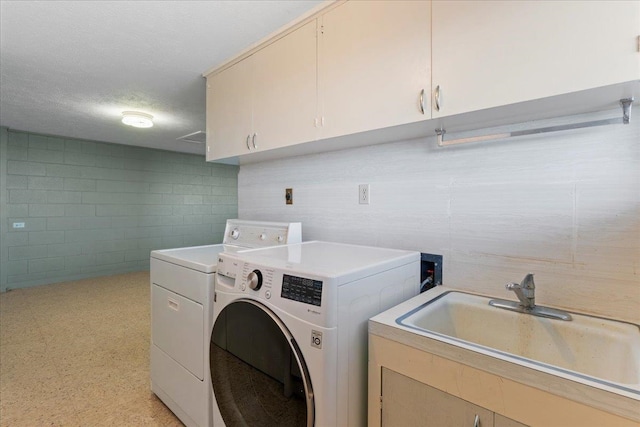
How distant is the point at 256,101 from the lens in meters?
1.89

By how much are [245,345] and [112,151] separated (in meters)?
5.32

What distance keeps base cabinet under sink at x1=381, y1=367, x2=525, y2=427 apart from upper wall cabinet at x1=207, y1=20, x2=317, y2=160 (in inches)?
46.4

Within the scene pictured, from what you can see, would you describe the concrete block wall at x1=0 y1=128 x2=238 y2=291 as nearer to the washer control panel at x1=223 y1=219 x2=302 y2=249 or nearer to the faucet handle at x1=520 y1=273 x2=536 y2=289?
the washer control panel at x1=223 y1=219 x2=302 y2=249

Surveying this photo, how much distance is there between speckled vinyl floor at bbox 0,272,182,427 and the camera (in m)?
1.81

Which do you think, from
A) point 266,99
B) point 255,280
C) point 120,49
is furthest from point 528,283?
point 120,49

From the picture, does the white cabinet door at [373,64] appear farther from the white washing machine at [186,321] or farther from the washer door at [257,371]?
the washer door at [257,371]

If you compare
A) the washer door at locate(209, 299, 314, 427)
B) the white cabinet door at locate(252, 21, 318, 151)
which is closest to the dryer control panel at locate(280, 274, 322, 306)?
the washer door at locate(209, 299, 314, 427)

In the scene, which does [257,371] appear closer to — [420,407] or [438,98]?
[420,407]

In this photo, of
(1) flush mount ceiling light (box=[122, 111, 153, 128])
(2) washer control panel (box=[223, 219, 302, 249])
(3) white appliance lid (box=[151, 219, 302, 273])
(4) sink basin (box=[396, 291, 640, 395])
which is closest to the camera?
(4) sink basin (box=[396, 291, 640, 395])

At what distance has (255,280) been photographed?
1177 millimetres

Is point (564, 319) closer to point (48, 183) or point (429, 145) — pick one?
point (429, 145)

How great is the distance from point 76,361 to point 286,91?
8.66 ft

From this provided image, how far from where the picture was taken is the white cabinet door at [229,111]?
1970 mm

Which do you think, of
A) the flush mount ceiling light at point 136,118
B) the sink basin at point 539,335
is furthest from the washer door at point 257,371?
the flush mount ceiling light at point 136,118
